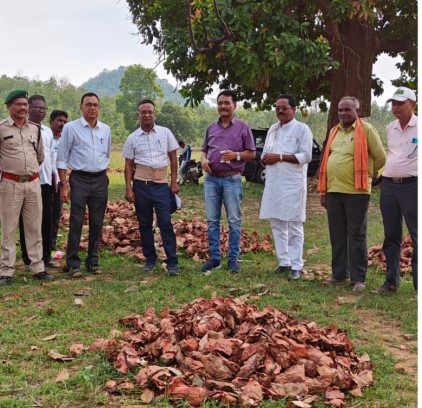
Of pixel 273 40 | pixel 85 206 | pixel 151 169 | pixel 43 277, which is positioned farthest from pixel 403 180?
pixel 273 40

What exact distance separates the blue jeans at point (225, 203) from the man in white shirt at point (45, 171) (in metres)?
1.92

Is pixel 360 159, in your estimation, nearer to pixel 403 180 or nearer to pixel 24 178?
pixel 403 180

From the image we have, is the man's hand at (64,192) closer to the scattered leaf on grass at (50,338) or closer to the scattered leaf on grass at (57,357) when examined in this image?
the scattered leaf on grass at (50,338)

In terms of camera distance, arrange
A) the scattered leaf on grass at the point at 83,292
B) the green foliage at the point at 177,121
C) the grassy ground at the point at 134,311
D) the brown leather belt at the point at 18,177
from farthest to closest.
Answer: the green foliage at the point at 177,121
the brown leather belt at the point at 18,177
the scattered leaf on grass at the point at 83,292
the grassy ground at the point at 134,311

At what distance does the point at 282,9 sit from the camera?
1316 cm

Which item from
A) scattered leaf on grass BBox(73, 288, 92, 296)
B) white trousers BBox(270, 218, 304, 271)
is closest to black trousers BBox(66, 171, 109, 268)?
scattered leaf on grass BBox(73, 288, 92, 296)

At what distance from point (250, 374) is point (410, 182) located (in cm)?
295

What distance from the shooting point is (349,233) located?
6.14m

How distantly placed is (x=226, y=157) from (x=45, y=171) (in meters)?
2.19

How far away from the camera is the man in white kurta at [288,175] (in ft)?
20.8

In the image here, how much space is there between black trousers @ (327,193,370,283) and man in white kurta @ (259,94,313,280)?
394 millimetres

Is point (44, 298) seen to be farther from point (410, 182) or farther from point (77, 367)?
point (410, 182)

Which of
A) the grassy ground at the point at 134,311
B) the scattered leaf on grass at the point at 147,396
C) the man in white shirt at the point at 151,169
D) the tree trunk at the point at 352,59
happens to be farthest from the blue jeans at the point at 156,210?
the tree trunk at the point at 352,59

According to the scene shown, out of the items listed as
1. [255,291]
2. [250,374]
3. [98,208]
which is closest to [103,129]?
[98,208]
